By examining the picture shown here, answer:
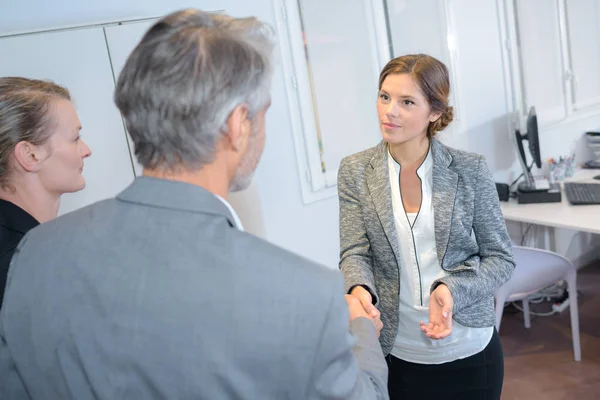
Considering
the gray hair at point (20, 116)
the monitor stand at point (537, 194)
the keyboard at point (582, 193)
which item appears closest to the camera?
the gray hair at point (20, 116)

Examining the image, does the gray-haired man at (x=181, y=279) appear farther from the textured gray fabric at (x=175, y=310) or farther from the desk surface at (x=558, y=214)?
the desk surface at (x=558, y=214)

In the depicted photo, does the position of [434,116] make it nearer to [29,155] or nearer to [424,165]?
[424,165]

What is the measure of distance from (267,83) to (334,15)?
2249 millimetres

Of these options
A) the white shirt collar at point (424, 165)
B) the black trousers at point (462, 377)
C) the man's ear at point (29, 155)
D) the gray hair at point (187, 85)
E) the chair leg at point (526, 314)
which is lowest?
the chair leg at point (526, 314)

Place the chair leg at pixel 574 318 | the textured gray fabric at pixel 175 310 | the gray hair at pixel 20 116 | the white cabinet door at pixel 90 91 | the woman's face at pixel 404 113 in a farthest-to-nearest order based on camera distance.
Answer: the chair leg at pixel 574 318, the white cabinet door at pixel 90 91, the woman's face at pixel 404 113, the gray hair at pixel 20 116, the textured gray fabric at pixel 175 310

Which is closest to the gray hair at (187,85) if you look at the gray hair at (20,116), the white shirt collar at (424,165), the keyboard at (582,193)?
the gray hair at (20,116)

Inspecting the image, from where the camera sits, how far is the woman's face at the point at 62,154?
139 cm

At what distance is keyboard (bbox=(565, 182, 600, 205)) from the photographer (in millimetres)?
3004

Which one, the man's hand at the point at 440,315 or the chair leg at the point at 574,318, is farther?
the chair leg at the point at 574,318

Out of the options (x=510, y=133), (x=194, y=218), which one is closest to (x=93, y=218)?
(x=194, y=218)

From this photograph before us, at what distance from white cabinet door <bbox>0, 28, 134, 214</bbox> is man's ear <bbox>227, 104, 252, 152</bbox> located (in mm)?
1619

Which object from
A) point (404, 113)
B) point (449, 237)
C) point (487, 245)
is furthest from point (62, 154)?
point (487, 245)

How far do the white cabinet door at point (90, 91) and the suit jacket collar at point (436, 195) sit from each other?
1.18m

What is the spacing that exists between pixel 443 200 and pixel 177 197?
0.99m
